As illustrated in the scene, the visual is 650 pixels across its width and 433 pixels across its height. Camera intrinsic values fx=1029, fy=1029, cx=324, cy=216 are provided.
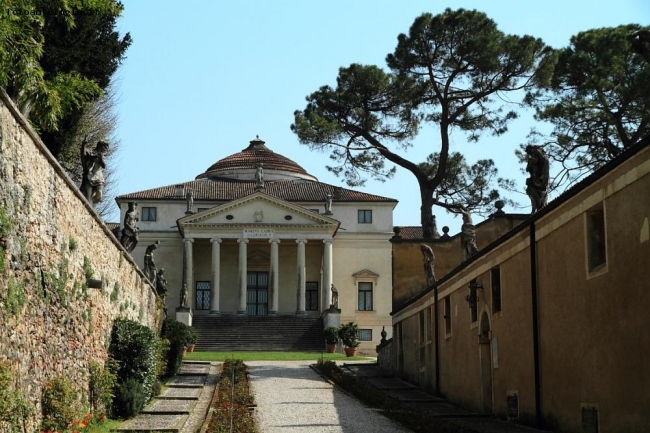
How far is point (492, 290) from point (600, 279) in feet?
24.0

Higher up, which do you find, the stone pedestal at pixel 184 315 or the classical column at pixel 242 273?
the classical column at pixel 242 273

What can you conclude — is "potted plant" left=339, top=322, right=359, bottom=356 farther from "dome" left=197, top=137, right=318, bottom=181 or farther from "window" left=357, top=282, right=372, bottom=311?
"dome" left=197, top=137, right=318, bottom=181

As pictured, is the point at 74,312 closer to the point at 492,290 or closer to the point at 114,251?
the point at 114,251

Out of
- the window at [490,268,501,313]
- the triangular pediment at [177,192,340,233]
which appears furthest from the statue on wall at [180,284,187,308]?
the window at [490,268,501,313]

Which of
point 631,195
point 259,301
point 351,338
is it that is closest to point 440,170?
point 351,338

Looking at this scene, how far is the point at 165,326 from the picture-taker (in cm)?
3072

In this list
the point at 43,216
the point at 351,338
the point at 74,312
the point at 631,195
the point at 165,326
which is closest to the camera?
the point at 631,195

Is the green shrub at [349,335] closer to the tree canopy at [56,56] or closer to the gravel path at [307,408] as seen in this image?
the gravel path at [307,408]

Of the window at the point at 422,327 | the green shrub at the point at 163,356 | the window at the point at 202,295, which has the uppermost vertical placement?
the window at the point at 202,295

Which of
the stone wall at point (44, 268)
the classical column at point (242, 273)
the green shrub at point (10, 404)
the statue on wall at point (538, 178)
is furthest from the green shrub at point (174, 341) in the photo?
the classical column at point (242, 273)

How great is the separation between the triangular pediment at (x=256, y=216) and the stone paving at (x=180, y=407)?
3366 centimetres

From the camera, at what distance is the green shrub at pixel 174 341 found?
29.5 metres

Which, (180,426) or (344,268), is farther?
(344,268)

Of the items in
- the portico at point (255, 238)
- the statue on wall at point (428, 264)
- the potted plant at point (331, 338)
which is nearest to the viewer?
the statue on wall at point (428, 264)
